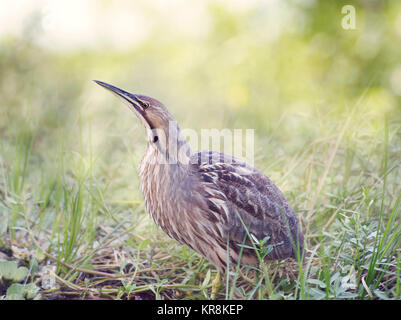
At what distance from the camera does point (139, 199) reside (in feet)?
5.52

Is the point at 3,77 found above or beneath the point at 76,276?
above

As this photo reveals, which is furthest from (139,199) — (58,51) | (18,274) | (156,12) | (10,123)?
(58,51)

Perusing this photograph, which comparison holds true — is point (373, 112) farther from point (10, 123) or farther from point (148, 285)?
point (10, 123)

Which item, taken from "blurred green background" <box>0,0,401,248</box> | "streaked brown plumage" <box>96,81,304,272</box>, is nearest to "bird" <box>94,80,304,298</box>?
"streaked brown plumage" <box>96,81,304,272</box>

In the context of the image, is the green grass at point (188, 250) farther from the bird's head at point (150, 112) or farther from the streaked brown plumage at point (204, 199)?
the bird's head at point (150, 112)

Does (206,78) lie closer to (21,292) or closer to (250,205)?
(250,205)

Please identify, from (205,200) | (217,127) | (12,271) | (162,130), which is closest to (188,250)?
(205,200)

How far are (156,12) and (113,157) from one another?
71 cm

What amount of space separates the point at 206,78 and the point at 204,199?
3.86ft

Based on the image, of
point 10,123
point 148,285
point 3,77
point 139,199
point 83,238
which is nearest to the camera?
point 148,285

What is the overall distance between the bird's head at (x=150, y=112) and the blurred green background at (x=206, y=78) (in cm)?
45

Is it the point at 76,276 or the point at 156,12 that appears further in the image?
the point at 156,12

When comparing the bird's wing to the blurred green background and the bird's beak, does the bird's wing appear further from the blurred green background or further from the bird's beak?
the blurred green background
